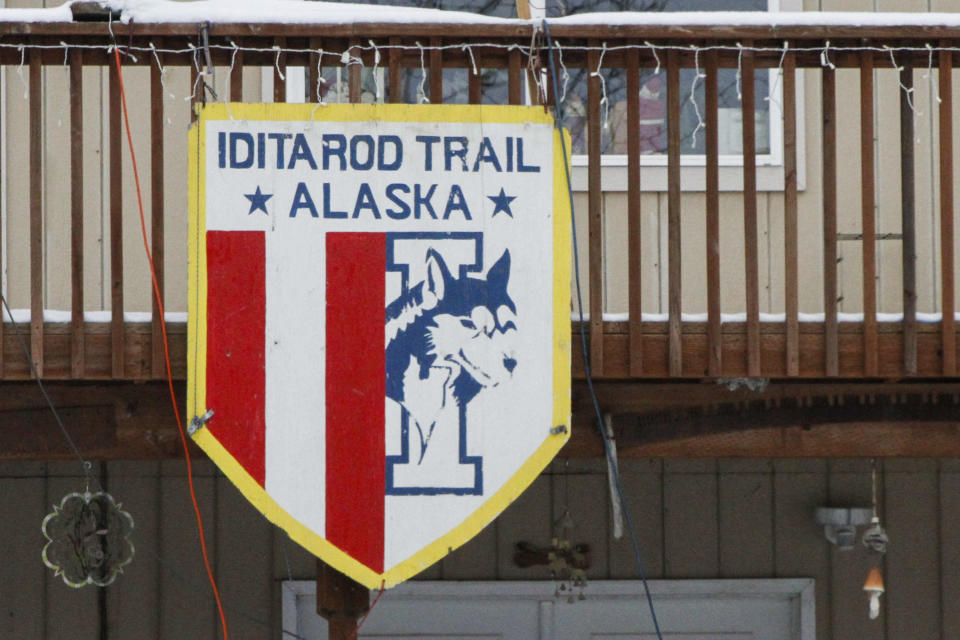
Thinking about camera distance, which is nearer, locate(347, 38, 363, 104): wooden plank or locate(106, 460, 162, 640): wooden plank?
locate(347, 38, 363, 104): wooden plank

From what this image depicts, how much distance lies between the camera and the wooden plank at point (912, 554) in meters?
5.57

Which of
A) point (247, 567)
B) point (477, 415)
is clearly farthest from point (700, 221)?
point (247, 567)

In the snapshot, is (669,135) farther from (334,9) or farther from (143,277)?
(143,277)

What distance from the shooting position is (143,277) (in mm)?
5332

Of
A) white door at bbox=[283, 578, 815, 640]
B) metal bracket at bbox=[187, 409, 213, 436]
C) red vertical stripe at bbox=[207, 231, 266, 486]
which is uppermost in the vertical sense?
red vertical stripe at bbox=[207, 231, 266, 486]

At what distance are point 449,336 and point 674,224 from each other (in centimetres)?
86

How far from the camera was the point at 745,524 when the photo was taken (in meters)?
5.58

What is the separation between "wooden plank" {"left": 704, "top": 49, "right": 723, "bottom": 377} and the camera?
3.62m

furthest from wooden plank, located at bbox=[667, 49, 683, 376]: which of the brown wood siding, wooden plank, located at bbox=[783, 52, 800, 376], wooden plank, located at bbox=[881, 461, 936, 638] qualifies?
wooden plank, located at bbox=[881, 461, 936, 638]

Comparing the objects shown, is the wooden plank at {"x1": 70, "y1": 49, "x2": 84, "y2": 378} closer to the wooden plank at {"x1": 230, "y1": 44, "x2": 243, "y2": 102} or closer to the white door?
the wooden plank at {"x1": 230, "y1": 44, "x2": 243, "y2": 102}

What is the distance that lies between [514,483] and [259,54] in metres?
1.59

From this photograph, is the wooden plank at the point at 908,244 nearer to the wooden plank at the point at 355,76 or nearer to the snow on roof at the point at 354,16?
the snow on roof at the point at 354,16

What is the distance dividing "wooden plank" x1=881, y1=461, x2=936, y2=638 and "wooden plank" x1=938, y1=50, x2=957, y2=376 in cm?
206

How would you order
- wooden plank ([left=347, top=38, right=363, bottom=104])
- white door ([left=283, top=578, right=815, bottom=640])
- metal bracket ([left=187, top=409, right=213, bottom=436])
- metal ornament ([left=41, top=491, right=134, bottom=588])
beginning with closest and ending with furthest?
1. metal bracket ([left=187, top=409, right=213, bottom=436])
2. wooden plank ([left=347, top=38, right=363, bottom=104])
3. metal ornament ([left=41, top=491, right=134, bottom=588])
4. white door ([left=283, top=578, right=815, bottom=640])
